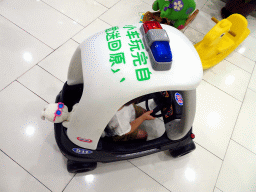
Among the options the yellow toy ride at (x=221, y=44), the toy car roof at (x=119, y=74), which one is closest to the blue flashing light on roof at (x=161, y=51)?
the toy car roof at (x=119, y=74)

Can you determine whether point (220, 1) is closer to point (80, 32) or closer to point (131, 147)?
point (80, 32)

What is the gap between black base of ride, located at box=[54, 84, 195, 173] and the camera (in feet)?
2.20

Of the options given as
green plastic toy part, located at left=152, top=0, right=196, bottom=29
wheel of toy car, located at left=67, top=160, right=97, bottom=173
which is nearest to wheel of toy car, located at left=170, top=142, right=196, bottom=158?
wheel of toy car, located at left=67, top=160, right=97, bottom=173

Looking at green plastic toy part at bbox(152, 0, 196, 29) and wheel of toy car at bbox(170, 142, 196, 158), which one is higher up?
green plastic toy part at bbox(152, 0, 196, 29)

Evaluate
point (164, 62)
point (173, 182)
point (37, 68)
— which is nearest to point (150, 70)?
point (164, 62)

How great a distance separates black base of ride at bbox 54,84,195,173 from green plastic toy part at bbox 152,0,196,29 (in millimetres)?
822

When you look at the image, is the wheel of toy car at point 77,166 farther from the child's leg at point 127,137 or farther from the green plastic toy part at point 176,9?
the green plastic toy part at point 176,9

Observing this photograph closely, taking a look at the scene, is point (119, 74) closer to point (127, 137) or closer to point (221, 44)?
point (127, 137)

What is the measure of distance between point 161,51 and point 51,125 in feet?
2.31

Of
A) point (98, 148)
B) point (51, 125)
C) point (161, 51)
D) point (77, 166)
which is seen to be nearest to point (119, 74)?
point (161, 51)

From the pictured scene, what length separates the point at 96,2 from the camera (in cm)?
145

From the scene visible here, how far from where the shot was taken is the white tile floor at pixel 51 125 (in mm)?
828

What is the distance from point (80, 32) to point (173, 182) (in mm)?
1100

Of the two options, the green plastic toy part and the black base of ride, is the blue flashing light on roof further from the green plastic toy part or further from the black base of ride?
the green plastic toy part
